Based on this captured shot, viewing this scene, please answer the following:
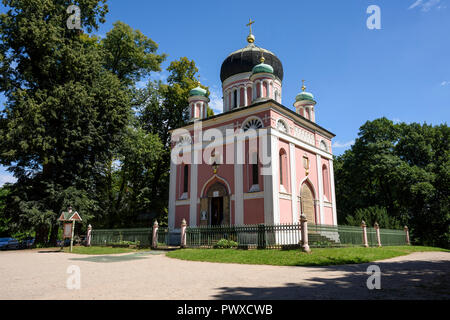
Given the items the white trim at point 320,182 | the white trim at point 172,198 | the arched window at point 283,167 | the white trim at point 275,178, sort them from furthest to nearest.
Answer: the white trim at point 172,198 → the white trim at point 320,182 → the arched window at point 283,167 → the white trim at point 275,178

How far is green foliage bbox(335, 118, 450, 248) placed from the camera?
93.5 ft

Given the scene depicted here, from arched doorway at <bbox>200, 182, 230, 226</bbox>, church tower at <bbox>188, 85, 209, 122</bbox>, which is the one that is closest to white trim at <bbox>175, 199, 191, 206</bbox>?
arched doorway at <bbox>200, 182, 230, 226</bbox>

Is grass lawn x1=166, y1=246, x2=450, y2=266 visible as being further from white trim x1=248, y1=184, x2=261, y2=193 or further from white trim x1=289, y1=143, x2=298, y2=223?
white trim x1=289, y1=143, x2=298, y2=223

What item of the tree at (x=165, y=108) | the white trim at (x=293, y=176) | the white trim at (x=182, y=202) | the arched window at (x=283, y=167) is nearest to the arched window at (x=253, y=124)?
the arched window at (x=283, y=167)

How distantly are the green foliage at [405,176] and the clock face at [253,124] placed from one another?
514 inches

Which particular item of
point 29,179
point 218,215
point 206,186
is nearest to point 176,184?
point 206,186

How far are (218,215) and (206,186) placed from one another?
2103 millimetres

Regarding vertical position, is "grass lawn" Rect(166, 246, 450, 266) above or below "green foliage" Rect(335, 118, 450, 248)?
below

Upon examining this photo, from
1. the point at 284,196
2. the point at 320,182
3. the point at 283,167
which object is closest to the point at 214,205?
→ the point at 284,196

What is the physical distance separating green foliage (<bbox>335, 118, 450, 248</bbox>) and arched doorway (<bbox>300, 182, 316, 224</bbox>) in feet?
24.1

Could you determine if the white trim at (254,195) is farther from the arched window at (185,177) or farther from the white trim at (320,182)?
the white trim at (320,182)

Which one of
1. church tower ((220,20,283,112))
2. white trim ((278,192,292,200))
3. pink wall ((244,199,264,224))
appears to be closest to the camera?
pink wall ((244,199,264,224))

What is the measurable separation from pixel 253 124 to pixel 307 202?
6.25 metres

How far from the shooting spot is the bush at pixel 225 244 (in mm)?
14969
